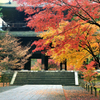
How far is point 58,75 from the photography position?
2283cm

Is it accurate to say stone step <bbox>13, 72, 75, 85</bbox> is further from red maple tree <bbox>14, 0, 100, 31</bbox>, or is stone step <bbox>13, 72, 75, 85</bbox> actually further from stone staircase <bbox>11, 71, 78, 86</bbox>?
red maple tree <bbox>14, 0, 100, 31</bbox>

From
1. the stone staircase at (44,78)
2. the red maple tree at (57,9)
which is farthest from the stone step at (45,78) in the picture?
the red maple tree at (57,9)

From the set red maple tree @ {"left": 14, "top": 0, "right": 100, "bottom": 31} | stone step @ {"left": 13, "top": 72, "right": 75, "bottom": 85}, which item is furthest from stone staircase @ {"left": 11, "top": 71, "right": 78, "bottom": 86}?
red maple tree @ {"left": 14, "top": 0, "right": 100, "bottom": 31}

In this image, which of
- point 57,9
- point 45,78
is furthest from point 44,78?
point 57,9

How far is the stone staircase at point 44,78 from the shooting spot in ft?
69.9

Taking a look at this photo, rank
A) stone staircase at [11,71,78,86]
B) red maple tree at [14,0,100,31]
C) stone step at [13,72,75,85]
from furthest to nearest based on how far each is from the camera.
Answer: stone step at [13,72,75,85] → stone staircase at [11,71,78,86] → red maple tree at [14,0,100,31]

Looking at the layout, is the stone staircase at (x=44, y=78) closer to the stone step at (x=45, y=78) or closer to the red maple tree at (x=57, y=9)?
the stone step at (x=45, y=78)

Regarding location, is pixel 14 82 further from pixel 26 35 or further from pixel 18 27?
pixel 18 27

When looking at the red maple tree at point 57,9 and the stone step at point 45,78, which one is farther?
the stone step at point 45,78

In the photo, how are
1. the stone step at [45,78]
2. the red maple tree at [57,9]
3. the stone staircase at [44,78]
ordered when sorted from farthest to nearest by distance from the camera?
the stone step at [45,78]
the stone staircase at [44,78]
the red maple tree at [57,9]

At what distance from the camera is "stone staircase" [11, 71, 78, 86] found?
2130cm

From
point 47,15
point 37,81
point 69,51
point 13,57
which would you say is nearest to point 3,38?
point 13,57

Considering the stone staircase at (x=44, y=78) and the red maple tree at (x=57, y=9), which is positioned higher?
the red maple tree at (x=57, y=9)

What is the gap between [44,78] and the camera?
73.7 feet
